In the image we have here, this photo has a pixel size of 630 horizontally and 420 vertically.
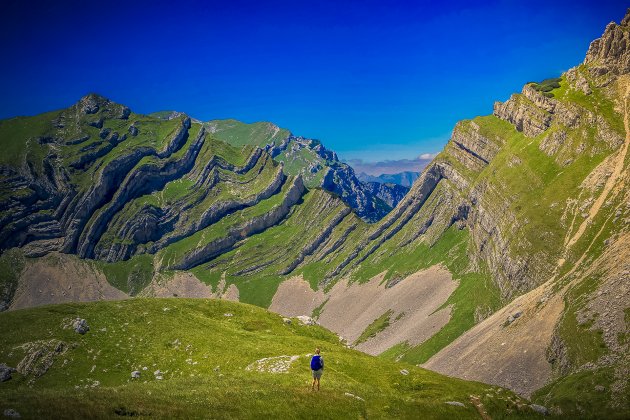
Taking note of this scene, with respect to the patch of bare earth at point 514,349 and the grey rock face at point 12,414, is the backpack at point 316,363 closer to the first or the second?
the grey rock face at point 12,414

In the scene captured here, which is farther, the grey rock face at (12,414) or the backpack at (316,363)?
the backpack at (316,363)

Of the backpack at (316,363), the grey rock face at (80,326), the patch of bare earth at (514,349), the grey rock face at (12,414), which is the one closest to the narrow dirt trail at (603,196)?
the patch of bare earth at (514,349)

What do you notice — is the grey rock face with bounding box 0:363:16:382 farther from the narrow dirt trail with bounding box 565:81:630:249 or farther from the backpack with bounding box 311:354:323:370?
the narrow dirt trail with bounding box 565:81:630:249

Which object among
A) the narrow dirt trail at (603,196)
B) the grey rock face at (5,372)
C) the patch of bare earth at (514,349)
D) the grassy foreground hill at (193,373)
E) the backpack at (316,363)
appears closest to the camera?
the grassy foreground hill at (193,373)

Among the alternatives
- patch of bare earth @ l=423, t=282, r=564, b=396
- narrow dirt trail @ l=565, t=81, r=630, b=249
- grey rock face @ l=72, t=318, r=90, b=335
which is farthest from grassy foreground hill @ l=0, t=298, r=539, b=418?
narrow dirt trail @ l=565, t=81, r=630, b=249

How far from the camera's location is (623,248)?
118000 mm

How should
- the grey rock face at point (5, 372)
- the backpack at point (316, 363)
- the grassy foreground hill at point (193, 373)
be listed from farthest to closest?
1. the grey rock face at point (5, 372)
2. the backpack at point (316, 363)
3. the grassy foreground hill at point (193, 373)

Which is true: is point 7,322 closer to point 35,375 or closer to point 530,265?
point 35,375

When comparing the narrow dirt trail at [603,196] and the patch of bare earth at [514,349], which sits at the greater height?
the narrow dirt trail at [603,196]

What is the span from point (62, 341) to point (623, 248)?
131300 millimetres

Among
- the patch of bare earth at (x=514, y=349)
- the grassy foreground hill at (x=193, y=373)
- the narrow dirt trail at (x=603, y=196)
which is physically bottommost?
the patch of bare earth at (x=514, y=349)

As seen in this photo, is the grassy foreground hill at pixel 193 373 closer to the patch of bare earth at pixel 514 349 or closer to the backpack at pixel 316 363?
the backpack at pixel 316 363

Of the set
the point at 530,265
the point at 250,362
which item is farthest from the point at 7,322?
the point at 530,265

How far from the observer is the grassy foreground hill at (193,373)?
34250 millimetres
